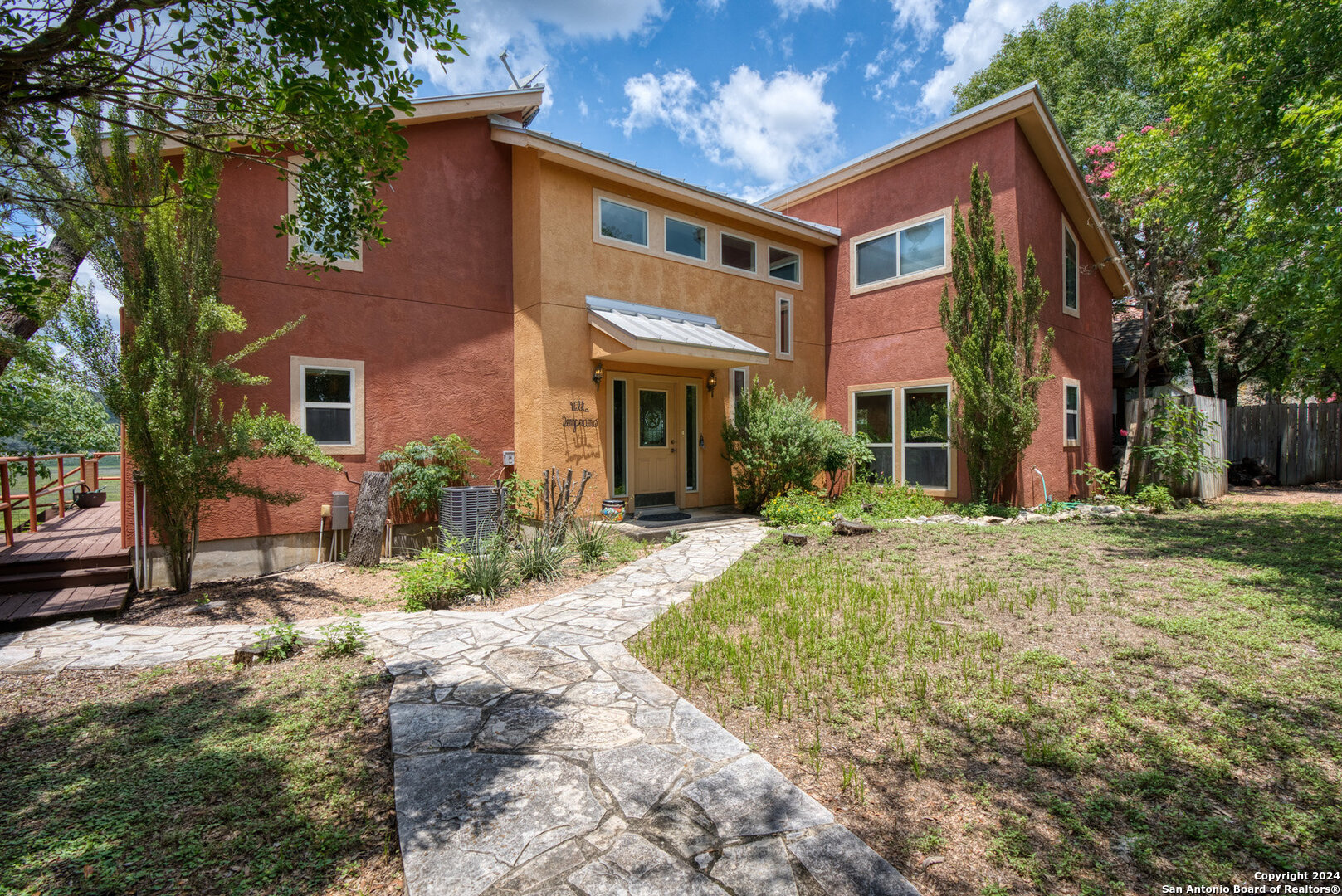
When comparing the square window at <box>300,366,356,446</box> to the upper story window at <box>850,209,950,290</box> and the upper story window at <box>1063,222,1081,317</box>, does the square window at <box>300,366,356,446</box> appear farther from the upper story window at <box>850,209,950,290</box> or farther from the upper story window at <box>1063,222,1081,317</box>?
the upper story window at <box>1063,222,1081,317</box>

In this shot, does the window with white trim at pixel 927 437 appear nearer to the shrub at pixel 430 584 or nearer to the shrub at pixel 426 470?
the shrub at pixel 426 470

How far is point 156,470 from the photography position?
5973 mm

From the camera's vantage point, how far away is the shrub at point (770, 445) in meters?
10.2

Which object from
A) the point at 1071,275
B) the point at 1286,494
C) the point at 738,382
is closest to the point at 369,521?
the point at 738,382

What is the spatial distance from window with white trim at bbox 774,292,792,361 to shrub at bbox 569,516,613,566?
20.2ft

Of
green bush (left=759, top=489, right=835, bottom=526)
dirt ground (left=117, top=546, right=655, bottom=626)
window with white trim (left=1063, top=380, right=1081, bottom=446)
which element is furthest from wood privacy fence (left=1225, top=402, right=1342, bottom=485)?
dirt ground (left=117, top=546, right=655, bottom=626)

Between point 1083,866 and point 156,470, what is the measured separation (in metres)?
7.96

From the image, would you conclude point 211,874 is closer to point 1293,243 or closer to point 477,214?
point 477,214

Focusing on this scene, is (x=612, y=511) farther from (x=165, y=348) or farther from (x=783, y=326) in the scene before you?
(x=783, y=326)

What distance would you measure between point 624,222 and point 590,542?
5.83m

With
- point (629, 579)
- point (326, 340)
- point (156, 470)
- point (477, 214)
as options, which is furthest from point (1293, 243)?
point (156, 470)

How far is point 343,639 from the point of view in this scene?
4555mm

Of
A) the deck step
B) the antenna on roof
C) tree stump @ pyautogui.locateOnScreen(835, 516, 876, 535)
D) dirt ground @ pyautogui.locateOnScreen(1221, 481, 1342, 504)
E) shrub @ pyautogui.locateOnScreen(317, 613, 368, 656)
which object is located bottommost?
shrub @ pyautogui.locateOnScreen(317, 613, 368, 656)

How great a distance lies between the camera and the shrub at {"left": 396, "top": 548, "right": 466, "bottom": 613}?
19.3ft
